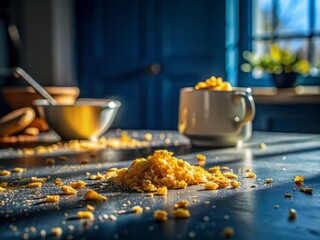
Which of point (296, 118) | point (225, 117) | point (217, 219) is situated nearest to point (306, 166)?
point (225, 117)

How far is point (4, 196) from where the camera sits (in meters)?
0.66

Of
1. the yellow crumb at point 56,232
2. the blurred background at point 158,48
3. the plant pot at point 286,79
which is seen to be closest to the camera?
the yellow crumb at point 56,232

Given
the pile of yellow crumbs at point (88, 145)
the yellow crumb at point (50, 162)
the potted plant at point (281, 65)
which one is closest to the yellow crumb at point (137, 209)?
the yellow crumb at point (50, 162)

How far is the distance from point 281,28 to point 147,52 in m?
0.91

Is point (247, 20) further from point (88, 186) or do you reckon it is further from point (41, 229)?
point (41, 229)

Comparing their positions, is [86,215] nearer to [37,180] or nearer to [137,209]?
[137,209]

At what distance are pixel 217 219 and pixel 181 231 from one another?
0.06 m

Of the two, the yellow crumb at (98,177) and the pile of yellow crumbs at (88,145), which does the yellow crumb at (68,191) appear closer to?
the yellow crumb at (98,177)

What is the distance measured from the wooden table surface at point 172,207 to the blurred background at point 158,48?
2.07 metres

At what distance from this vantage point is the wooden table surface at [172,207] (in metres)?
0.46

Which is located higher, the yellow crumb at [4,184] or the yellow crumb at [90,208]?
the yellow crumb at [90,208]

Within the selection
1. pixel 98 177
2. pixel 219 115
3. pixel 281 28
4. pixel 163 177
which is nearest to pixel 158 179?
pixel 163 177

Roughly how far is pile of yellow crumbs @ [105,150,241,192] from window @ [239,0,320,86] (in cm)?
247

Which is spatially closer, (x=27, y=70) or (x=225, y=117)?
(x=225, y=117)
